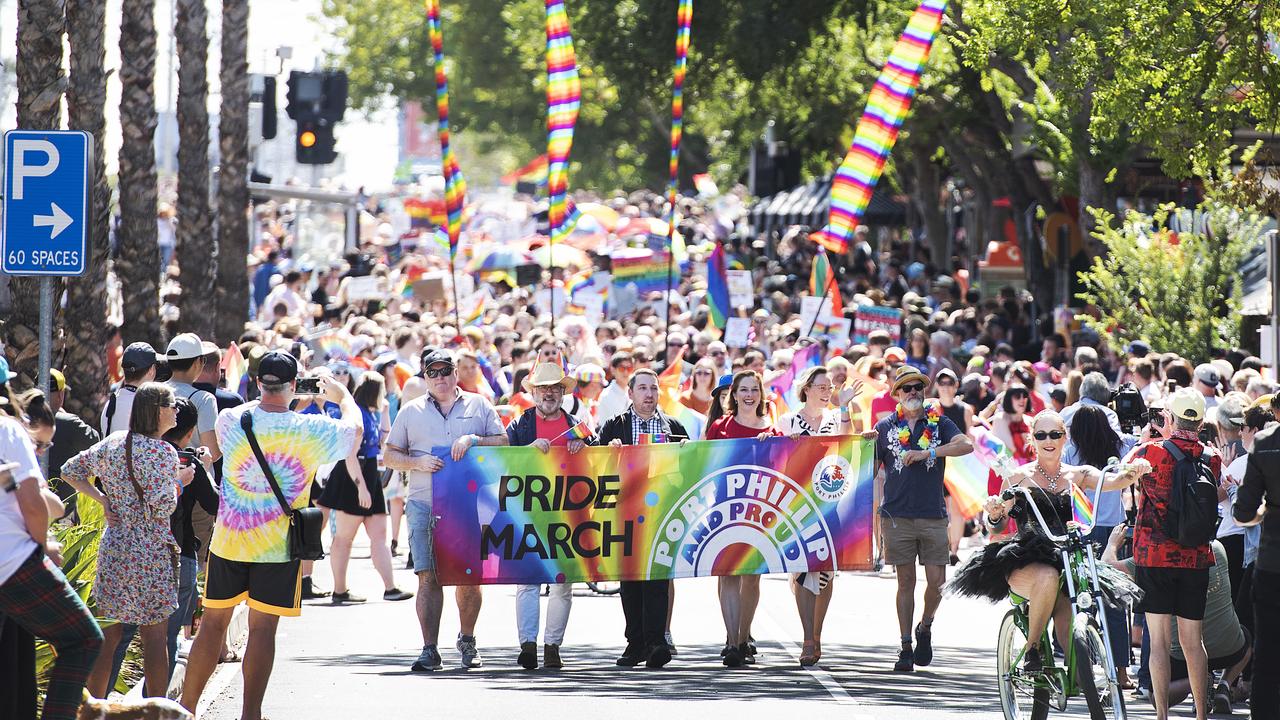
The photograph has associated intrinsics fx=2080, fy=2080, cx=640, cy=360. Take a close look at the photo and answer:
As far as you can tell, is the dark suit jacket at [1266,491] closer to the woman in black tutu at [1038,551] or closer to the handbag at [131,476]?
the woman in black tutu at [1038,551]

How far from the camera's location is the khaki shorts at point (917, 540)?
12.9 meters

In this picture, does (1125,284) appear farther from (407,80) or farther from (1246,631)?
(407,80)

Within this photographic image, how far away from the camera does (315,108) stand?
29.9 metres

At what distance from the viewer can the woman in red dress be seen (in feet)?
42.1

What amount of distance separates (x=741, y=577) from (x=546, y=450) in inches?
60.1

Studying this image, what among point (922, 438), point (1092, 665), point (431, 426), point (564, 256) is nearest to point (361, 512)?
point (431, 426)

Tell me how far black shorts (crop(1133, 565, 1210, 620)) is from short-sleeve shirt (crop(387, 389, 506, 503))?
13.8ft

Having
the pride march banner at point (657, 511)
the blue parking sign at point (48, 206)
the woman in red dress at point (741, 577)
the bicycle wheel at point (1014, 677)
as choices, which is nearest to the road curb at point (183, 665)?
the pride march banner at point (657, 511)

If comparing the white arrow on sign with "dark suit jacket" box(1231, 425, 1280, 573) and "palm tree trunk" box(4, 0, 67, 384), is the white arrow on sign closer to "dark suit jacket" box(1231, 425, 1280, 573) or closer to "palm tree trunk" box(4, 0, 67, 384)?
"palm tree trunk" box(4, 0, 67, 384)

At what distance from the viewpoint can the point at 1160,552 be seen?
10.5 meters

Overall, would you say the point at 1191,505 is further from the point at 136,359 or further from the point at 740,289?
the point at 740,289

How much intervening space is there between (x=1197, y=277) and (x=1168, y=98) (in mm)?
8268

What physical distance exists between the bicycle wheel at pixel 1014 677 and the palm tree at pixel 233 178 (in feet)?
54.6

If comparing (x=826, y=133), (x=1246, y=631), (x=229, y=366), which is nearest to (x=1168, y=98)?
(x=1246, y=631)
